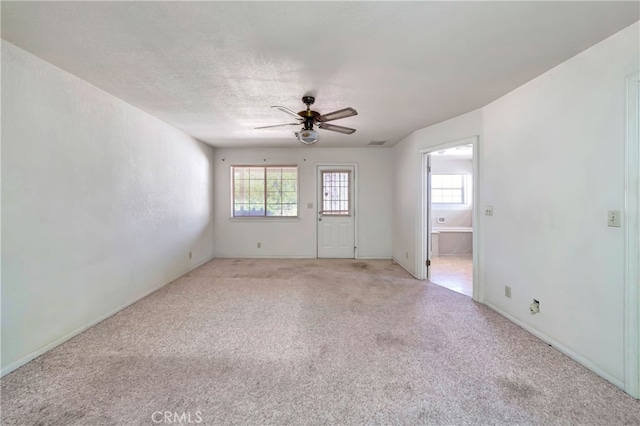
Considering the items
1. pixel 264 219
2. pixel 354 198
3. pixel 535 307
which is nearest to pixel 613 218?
pixel 535 307

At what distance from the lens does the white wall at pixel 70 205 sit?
185 centimetres

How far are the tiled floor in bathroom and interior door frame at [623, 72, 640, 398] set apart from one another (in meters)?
1.74

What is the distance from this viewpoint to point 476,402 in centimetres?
154

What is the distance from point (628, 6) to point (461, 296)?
2.92 meters

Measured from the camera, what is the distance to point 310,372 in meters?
1.81

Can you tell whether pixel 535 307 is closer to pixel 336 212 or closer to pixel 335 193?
pixel 336 212

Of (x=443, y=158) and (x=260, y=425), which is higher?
(x=443, y=158)

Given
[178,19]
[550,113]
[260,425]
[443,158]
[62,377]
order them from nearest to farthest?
[260,425] → [178,19] → [62,377] → [550,113] → [443,158]

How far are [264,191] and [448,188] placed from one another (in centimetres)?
463

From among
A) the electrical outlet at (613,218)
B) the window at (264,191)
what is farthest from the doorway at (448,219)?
the window at (264,191)

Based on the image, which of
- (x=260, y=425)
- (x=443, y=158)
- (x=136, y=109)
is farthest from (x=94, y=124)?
(x=443, y=158)

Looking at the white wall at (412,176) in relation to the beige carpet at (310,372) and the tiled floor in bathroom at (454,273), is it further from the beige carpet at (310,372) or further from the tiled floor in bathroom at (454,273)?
the beige carpet at (310,372)

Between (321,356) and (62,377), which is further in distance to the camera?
(321,356)

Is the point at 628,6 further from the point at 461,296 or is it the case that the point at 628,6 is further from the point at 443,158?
the point at 443,158
